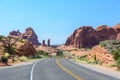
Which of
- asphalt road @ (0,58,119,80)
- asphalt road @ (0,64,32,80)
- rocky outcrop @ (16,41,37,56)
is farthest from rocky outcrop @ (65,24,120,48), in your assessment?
asphalt road @ (0,64,32,80)

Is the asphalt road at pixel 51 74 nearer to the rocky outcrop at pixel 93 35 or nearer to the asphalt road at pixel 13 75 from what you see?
the asphalt road at pixel 13 75

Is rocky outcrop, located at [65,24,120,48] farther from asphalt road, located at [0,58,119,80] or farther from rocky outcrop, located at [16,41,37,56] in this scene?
asphalt road, located at [0,58,119,80]

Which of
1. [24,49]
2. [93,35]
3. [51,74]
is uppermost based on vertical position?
[93,35]

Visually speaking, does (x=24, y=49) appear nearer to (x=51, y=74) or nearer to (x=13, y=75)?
(x=51, y=74)

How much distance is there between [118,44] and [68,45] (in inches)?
5239

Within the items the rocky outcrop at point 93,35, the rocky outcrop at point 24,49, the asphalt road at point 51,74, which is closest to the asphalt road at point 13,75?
the asphalt road at point 51,74

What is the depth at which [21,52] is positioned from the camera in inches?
3477

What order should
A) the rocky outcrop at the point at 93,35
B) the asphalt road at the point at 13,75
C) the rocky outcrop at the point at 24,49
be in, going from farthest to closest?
the rocky outcrop at the point at 93,35 < the rocky outcrop at the point at 24,49 < the asphalt road at the point at 13,75

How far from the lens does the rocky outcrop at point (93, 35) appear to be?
17712 cm

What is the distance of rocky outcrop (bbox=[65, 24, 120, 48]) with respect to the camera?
17712cm

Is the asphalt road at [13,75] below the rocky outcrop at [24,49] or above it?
below

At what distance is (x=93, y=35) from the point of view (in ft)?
588

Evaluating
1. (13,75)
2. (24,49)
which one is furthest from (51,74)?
(24,49)

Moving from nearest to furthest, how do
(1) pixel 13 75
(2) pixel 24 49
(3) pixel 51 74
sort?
(1) pixel 13 75 → (3) pixel 51 74 → (2) pixel 24 49
